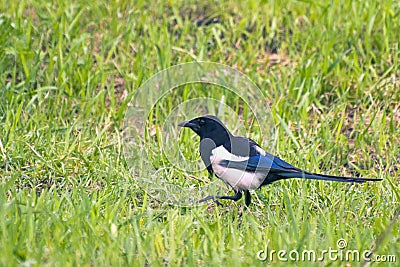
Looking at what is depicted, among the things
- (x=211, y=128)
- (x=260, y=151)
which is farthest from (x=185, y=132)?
(x=260, y=151)

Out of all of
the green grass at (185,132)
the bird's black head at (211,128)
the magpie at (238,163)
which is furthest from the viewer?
the bird's black head at (211,128)

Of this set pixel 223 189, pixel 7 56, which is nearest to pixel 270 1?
pixel 7 56

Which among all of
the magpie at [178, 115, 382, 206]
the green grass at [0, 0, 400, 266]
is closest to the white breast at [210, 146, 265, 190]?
the magpie at [178, 115, 382, 206]

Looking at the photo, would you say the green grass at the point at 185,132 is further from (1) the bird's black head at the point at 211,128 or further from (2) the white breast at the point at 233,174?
(1) the bird's black head at the point at 211,128

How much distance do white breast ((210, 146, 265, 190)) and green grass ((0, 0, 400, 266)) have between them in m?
0.18

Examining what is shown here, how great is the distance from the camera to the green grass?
136 inches

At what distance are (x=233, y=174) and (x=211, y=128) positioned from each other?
306 mm

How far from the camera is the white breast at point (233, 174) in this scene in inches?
161

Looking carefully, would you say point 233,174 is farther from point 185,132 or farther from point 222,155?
point 185,132

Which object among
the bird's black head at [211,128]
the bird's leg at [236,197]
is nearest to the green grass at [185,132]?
the bird's leg at [236,197]

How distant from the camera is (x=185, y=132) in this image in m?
5.22

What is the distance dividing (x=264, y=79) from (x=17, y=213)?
300 cm

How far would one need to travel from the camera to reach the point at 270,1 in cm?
668

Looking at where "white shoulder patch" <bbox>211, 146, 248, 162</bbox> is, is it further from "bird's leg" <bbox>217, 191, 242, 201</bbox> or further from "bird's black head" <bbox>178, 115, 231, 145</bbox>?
"bird's leg" <bbox>217, 191, 242, 201</bbox>
